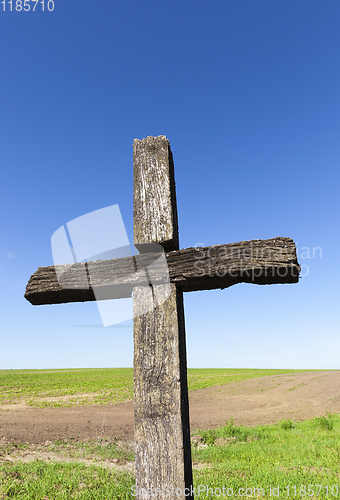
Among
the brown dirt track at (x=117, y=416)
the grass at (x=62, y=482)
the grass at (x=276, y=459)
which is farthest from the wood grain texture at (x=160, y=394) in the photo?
the brown dirt track at (x=117, y=416)

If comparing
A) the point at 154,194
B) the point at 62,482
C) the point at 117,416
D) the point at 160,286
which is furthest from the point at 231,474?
the point at 117,416

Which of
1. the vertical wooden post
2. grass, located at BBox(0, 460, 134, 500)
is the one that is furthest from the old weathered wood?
grass, located at BBox(0, 460, 134, 500)

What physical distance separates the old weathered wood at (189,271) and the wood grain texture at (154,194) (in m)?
0.18

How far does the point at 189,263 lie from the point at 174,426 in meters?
0.98

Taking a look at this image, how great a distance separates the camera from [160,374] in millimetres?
1877

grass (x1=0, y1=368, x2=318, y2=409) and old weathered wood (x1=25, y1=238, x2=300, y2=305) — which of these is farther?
grass (x1=0, y1=368, x2=318, y2=409)

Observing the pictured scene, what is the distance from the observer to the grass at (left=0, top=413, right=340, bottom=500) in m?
5.35

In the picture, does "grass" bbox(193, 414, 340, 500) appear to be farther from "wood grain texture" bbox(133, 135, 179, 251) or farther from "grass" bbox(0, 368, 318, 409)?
"grass" bbox(0, 368, 318, 409)

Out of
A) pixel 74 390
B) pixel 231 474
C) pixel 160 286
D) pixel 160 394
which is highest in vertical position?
pixel 160 286

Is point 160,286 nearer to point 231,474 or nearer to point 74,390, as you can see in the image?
point 231,474

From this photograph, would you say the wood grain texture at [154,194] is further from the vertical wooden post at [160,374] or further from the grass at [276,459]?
the grass at [276,459]

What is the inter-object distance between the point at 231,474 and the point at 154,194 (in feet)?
21.3

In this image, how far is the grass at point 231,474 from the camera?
5.35 metres

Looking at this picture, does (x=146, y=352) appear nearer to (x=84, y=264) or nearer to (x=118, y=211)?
(x=84, y=264)
